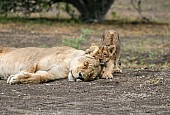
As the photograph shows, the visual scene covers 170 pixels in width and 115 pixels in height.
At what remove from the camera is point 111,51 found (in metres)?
7.39

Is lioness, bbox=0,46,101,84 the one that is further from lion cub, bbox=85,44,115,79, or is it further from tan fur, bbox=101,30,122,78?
tan fur, bbox=101,30,122,78

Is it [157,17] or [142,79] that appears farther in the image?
[157,17]

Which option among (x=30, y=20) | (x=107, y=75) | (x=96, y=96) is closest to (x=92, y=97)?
(x=96, y=96)

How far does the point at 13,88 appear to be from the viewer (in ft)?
22.3

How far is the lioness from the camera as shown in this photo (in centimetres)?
700

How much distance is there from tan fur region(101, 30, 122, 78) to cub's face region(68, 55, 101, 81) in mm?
277

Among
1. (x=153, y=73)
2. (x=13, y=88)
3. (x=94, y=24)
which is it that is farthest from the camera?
(x=94, y=24)

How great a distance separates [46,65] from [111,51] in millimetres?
746

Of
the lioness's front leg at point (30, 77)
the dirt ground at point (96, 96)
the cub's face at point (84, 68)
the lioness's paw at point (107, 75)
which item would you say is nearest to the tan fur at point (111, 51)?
the lioness's paw at point (107, 75)

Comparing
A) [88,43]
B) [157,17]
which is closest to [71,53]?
[88,43]

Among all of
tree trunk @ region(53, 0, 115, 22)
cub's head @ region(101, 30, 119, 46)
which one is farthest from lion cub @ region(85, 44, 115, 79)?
tree trunk @ region(53, 0, 115, 22)

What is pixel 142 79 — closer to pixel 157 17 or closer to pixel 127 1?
pixel 157 17

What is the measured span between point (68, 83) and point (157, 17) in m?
16.9

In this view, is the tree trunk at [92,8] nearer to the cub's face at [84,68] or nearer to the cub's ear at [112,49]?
the cub's ear at [112,49]
